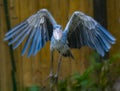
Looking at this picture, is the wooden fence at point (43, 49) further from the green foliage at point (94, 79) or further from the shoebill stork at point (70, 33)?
the shoebill stork at point (70, 33)

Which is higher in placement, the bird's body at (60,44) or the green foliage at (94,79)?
the bird's body at (60,44)

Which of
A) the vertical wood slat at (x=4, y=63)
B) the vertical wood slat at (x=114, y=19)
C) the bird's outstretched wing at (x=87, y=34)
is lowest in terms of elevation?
the vertical wood slat at (x=4, y=63)

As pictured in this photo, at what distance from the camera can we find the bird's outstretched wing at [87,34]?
4.11 m

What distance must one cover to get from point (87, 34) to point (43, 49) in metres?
2.94

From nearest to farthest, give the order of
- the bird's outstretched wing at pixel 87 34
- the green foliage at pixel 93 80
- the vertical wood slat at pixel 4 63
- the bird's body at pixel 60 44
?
the bird's body at pixel 60 44 < the bird's outstretched wing at pixel 87 34 < the green foliage at pixel 93 80 < the vertical wood slat at pixel 4 63

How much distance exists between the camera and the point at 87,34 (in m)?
4.18

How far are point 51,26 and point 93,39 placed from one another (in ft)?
A: 1.24

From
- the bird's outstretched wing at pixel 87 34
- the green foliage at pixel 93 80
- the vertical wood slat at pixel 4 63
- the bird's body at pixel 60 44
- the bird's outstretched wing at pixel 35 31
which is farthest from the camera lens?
the vertical wood slat at pixel 4 63

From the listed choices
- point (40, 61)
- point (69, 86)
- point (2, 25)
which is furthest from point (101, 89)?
point (2, 25)

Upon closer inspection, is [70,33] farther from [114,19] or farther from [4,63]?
[4,63]

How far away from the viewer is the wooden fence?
6.97 m

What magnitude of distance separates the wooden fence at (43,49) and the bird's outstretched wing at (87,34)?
2704 mm

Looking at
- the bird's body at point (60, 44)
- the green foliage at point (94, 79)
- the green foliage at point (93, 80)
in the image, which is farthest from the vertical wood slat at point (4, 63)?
the bird's body at point (60, 44)

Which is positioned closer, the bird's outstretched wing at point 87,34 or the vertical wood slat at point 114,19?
the bird's outstretched wing at point 87,34
